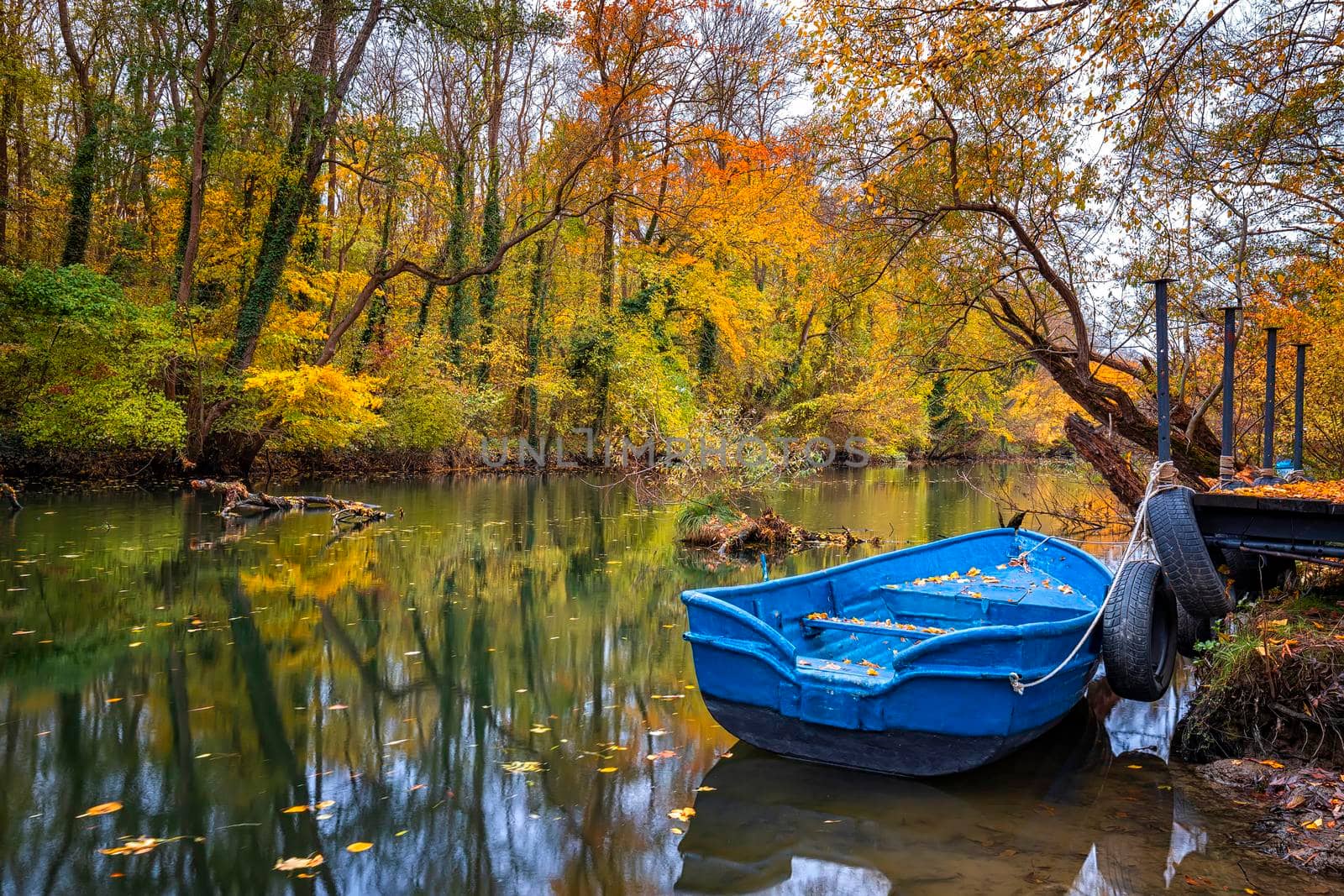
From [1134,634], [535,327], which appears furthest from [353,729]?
[535,327]

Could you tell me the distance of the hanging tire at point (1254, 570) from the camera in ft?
20.6

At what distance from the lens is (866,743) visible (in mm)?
4914

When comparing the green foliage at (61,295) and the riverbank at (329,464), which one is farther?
the riverbank at (329,464)

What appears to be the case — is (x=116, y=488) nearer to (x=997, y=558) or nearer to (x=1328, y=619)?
(x=997, y=558)

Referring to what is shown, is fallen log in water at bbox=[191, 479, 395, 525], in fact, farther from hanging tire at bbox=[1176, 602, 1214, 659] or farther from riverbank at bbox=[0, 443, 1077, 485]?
hanging tire at bbox=[1176, 602, 1214, 659]

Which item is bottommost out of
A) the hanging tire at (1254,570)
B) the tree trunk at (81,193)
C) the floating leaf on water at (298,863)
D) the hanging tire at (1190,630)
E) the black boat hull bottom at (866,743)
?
the floating leaf on water at (298,863)

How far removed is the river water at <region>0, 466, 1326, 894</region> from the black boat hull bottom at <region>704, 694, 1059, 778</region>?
13cm

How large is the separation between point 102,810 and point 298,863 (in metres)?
1.37

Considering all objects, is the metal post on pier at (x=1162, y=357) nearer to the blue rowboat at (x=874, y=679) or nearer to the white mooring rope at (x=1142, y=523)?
the white mooring rope at (x=1142, y=523)

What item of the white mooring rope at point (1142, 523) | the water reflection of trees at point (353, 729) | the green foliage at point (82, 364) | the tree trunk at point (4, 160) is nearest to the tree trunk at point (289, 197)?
the green foliage at point (82, 364)

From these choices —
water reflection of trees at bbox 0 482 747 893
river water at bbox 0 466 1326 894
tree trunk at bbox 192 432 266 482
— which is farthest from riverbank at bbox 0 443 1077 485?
river water at bbox 0 466 1326 894

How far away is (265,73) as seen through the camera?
63.7 feet

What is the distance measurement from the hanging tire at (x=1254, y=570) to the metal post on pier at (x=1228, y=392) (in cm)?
76

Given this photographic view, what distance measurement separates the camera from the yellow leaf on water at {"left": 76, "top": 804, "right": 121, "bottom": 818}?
4.45 m
